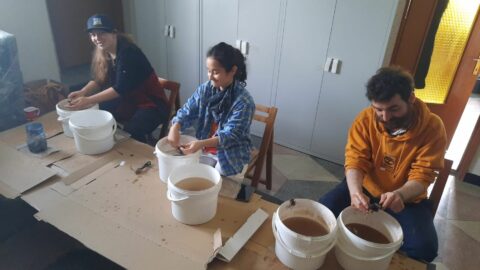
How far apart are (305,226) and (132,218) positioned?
2.00 ft

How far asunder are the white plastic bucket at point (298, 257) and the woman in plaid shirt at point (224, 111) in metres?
0.59

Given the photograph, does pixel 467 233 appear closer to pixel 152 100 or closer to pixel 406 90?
pixel 406 90

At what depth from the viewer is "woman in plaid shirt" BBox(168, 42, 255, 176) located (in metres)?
1.49

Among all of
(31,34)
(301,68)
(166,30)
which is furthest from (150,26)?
(301,68)

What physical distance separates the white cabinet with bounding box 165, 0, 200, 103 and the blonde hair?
44.4 inches

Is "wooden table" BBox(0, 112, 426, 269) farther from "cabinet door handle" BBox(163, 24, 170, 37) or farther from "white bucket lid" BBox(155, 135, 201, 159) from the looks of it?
"cabinet door handle" BBox(163, 24, 170, 37)

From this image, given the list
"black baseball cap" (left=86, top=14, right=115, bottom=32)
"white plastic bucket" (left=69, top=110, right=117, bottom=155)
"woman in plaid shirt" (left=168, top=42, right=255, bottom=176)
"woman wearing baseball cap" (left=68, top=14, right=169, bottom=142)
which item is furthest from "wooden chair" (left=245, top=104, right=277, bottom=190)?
"black baseball cap" (left=86, top=14, right=115, bottom=32)

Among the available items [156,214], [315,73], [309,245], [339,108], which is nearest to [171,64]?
[315,73]

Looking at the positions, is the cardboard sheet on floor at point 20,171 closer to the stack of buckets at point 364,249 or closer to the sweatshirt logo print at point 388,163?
the stack of buckets at point 364,249

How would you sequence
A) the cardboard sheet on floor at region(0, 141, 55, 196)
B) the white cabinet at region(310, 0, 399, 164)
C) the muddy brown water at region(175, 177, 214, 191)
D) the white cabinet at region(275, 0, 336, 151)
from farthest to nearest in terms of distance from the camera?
the white cabinet at region(275, 0, 336, 151)
the white cabinet at region(310, 0, 399, 164)
the cardboard sheet on floor at region(0, 141, 55, 196)
the muddy brown water at region(175, 177, 214, 191)

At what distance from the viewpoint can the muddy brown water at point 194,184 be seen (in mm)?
1155

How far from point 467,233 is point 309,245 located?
1.83 m

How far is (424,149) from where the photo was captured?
1331mm

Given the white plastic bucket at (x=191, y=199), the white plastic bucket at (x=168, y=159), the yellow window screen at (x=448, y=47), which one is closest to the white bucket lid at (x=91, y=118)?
the white plastic bucket at (x=168, y=159)
